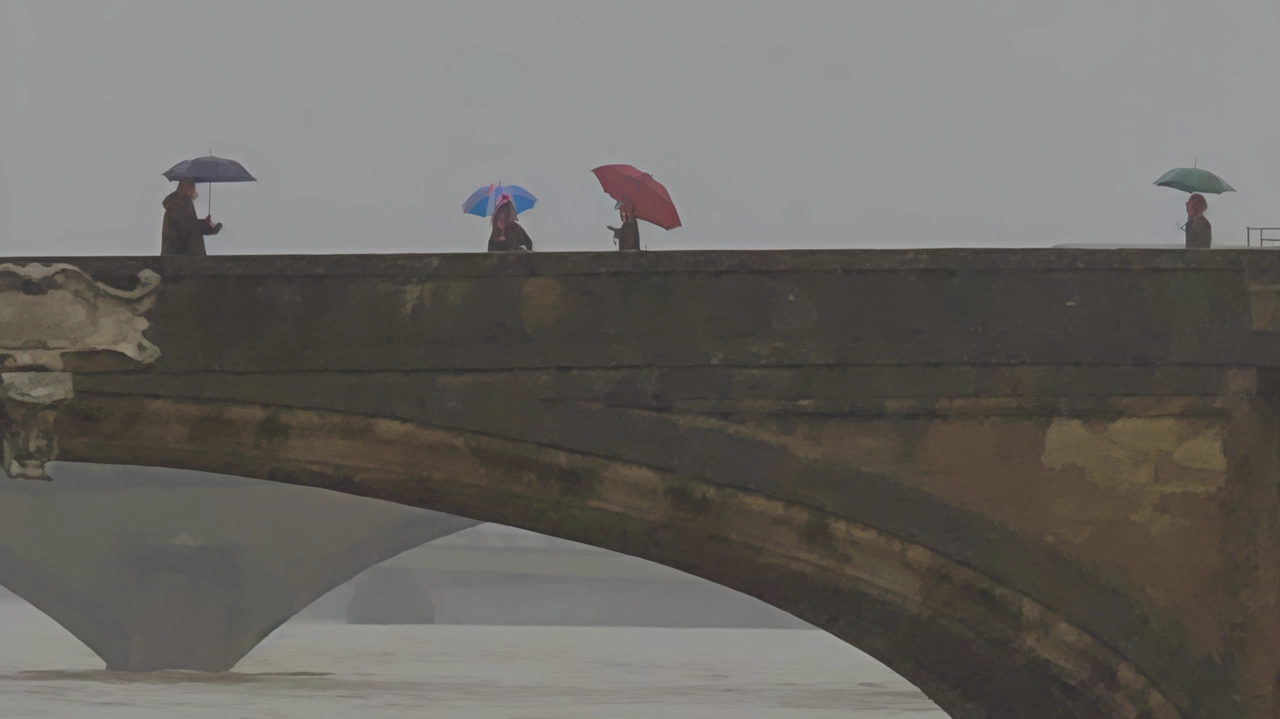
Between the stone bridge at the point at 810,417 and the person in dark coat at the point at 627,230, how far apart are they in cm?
174

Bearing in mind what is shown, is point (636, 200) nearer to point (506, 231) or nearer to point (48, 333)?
point (506, 231)

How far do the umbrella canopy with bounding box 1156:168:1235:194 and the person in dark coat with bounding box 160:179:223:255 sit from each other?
16.2 feet

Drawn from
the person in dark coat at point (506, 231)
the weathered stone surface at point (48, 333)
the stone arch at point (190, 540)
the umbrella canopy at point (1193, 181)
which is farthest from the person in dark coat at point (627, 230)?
the stone arch at point (190, 540)

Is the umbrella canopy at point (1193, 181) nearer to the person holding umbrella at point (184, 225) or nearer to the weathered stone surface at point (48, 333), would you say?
the person holding umbrella at point (184, 225)

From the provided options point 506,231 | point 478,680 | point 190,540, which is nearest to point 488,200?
point 506,231

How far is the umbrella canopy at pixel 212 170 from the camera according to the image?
7441 millimetres

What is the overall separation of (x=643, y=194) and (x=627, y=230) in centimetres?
22

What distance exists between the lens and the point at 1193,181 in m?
7.10

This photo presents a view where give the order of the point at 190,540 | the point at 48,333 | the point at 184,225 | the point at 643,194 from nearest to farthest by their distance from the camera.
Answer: the point at 48,333 < the point at 184,225 < the point at 643,194 < the point at 190,540

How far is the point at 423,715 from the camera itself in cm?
1642

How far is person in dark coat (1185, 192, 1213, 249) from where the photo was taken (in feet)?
19.9

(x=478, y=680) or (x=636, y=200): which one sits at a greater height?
(x=478, y=680)

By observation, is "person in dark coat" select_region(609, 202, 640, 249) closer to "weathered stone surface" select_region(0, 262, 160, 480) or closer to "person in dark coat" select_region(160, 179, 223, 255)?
"person in dark coat" select_region(160, 179, 223, 255)

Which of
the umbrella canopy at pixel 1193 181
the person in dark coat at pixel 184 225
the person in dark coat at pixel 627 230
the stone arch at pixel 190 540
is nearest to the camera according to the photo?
the person in dark coat at pixel 184 225
